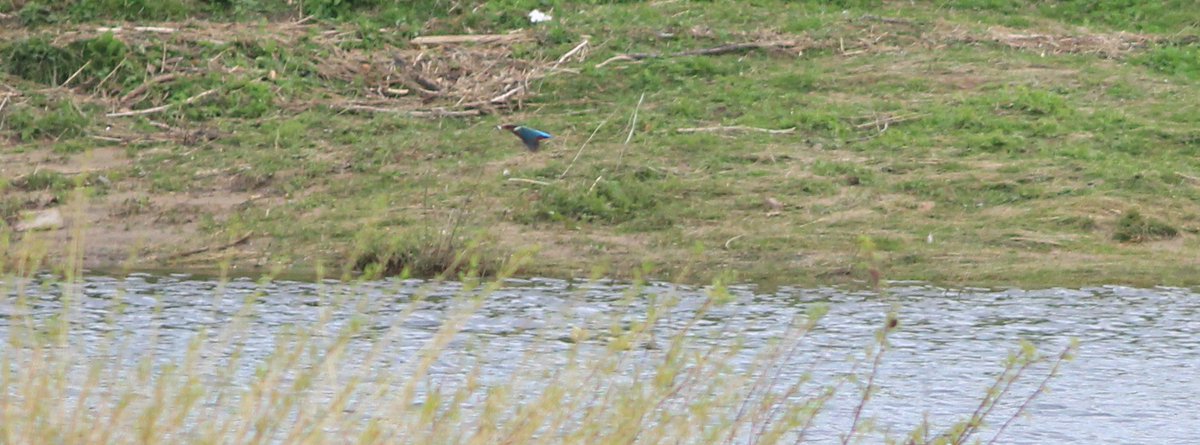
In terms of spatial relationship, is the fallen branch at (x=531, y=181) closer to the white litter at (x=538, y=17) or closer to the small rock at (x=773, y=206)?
the small rock at (x=773, y=206)

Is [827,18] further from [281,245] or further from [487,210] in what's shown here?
[281,245]

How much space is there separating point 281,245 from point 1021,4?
8.43m

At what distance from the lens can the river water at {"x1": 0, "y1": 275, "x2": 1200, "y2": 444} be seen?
740 centimetres

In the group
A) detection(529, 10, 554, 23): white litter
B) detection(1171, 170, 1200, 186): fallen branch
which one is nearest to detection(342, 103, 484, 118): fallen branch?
detection(529, 10, 554, 23): white litter

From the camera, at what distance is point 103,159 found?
12.9 meters

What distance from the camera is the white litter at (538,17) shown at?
52.4 ft

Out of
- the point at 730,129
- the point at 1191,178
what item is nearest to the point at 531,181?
the point at 730,129

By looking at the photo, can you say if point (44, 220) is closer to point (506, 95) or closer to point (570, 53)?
point (506, 95)

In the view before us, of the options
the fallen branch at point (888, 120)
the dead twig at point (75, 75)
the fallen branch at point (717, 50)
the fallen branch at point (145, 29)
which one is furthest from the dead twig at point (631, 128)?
the dead twig at point (75, 75)

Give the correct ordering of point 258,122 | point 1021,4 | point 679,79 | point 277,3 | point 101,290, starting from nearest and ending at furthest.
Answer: point 101,290 < point 258,122 < point 679,79 < point 277,3 < point 1021,4

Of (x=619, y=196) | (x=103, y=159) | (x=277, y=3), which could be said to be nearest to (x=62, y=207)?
(x=103, y=159)

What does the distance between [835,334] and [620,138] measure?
14.6ft

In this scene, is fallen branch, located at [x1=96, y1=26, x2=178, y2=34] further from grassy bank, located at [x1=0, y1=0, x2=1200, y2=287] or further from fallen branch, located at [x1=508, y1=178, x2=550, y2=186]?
fallen branch, located at [x1=508, y1=178, x2=550, y2=186]

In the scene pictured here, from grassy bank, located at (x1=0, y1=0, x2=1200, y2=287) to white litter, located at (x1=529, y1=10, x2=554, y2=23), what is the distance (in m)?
0.14
